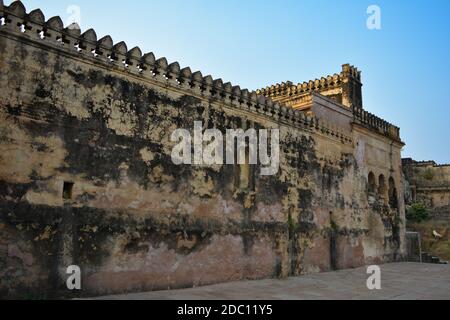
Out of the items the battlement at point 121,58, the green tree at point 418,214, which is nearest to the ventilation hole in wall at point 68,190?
the battlement at point 121,58

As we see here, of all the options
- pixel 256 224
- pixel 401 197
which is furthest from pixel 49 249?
pixel 401 197

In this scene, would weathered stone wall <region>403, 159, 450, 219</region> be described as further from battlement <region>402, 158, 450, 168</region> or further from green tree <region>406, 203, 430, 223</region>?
green tree <region>406, 203, 430, 223</region>

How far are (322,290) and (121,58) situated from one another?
5.88 m

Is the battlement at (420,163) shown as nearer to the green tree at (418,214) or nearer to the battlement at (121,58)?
the green tree at (418,214)

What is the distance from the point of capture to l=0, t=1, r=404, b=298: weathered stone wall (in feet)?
20.5

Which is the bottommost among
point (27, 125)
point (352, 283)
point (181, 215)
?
point (352, 283)

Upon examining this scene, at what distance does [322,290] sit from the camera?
8.38 metres

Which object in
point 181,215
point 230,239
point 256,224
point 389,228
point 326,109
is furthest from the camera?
point 389,228

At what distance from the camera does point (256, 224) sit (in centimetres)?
992

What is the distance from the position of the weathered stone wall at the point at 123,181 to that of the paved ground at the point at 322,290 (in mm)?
504
